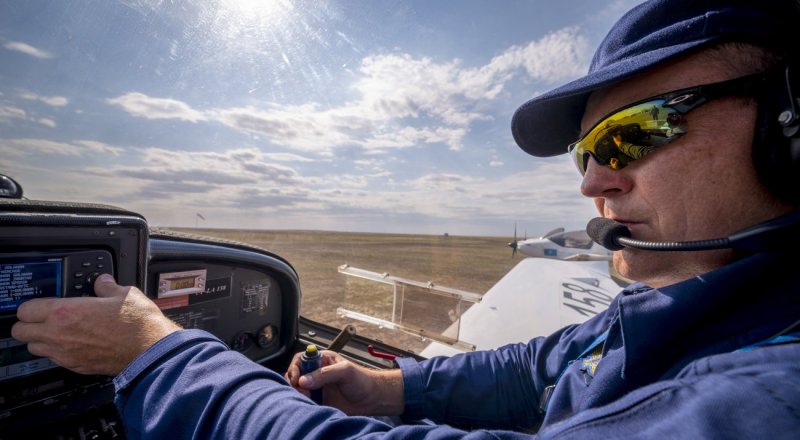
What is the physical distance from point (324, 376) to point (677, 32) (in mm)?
1629

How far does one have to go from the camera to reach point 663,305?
31.4 inches

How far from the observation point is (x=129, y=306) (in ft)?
3.08

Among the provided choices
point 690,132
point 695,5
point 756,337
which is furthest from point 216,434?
point 695,5

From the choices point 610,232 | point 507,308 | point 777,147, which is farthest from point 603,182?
point 507,308

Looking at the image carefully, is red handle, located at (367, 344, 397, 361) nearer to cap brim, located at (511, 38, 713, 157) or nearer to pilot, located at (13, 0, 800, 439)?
pilot, located at (13, 0, 800, 439)

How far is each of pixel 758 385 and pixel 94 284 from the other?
5.35ft

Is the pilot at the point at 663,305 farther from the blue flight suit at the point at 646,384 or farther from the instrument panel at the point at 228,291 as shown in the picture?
the instrument panel at the point at 228,291

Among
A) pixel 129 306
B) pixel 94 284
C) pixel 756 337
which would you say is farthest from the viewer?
pixel 94 284

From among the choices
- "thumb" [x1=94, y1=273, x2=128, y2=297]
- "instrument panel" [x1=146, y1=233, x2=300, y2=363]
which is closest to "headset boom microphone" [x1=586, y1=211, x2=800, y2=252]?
"thumb" [x1=94, y1=273, x2=128, y2=297]

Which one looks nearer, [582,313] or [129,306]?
[129,306]

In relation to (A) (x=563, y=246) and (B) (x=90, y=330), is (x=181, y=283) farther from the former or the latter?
(A) (x=563, y=246)

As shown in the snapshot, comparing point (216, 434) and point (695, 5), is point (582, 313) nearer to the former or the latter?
point (695, 5)

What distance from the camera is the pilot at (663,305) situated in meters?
0.56

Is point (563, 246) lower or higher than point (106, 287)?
lower
